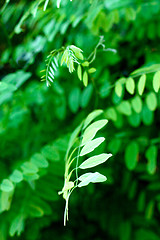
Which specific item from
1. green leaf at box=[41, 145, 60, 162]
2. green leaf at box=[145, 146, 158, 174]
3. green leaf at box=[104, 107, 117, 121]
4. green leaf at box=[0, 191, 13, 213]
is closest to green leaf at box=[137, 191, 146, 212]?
green leaf at box=[145, 146, 158, 174]

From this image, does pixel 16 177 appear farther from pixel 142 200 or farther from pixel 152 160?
pixel 142 200

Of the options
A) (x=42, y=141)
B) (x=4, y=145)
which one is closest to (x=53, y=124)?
(x=42, y=141)

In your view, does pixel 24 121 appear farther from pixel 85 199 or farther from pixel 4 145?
pixel 85 199

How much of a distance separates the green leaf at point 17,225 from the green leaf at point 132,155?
0.45 meters

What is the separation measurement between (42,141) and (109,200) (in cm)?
50

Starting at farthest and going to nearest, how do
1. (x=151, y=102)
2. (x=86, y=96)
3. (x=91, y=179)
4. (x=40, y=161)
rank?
(x=86, y=96), (x=151, y=102), (x=40, y=161), (x=91, y=179)

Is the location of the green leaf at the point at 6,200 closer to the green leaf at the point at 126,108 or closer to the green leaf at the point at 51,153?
the green leaf at the point at 51,153

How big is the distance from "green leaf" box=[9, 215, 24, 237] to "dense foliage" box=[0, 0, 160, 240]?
→ 0.03 meters

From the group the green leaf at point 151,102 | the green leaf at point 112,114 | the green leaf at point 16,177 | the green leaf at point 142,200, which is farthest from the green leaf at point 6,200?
the green leaf at point 142,200

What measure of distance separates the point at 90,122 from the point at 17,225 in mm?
482

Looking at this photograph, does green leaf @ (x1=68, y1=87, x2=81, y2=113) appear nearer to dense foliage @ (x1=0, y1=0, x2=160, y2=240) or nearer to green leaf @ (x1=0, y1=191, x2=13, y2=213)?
dense foliage @ (x1=0, y1=0, x2=160, y2=240)

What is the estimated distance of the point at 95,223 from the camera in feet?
5.37

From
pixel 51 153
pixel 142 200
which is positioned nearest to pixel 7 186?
pixel 51 153

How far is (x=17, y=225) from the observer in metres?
0.95
